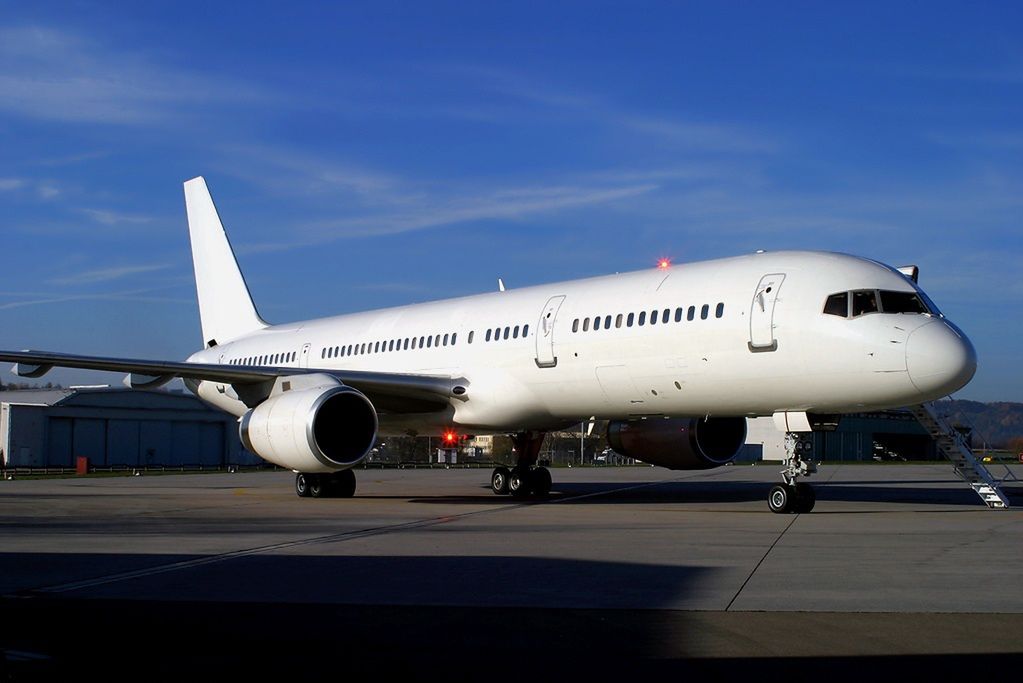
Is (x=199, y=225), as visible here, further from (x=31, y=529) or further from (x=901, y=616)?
(x=901, y=616)

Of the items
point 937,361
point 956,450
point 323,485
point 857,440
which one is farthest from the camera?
point 857,440

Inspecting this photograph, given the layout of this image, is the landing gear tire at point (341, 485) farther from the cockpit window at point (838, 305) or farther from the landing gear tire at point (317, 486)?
the cockpit window at point (838, 305)

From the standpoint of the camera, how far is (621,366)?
18859 millimetres

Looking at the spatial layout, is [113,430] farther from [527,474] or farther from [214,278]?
[527,474]

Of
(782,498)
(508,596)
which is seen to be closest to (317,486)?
(782,498)

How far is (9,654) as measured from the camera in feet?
20.8

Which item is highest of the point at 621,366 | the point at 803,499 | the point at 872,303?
the point at 872,303

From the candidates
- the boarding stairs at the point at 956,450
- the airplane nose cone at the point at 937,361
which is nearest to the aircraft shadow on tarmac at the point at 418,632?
the airplane nose cone at the point at 937,361

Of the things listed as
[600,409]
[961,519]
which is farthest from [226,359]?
[961,519]

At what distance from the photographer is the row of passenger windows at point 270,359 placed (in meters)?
27.6

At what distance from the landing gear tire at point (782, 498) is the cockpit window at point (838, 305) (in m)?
2.77

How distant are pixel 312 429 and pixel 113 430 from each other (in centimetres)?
4719

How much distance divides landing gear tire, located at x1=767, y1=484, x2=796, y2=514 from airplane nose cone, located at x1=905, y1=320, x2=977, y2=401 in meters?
2.56

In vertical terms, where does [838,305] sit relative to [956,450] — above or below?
above
